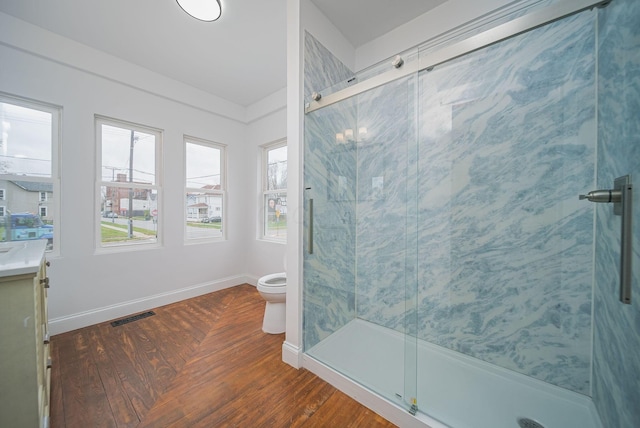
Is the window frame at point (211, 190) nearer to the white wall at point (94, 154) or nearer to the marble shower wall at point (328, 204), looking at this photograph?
the white wall at point (94, 154)

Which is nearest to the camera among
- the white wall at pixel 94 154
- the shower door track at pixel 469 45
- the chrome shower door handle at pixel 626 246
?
the chrome shower door handle at pixel 626 246

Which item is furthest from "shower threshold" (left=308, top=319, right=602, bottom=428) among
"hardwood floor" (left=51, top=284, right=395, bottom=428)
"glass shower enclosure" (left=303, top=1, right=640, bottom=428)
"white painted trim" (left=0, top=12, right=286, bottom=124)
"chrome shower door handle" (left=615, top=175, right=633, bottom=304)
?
"white painted trim" (left=0, top=12, right=286, bottom=124)

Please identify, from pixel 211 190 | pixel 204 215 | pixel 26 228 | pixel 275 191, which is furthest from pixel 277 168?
pixel 26 228

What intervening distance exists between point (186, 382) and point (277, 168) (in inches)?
98.9

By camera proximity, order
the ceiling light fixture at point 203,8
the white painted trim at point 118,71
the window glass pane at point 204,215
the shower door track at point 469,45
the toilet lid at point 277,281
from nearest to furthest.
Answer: the shower door track at point 469,45 < the ceiling light fixture at point 203,8 < the white painted trim at point 118,71 < the toilet lid at point 277,281 < the window glass pane at point 204,215

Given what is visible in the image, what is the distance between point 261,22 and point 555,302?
9.71ft

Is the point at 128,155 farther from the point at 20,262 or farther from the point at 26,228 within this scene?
the point at 20,262

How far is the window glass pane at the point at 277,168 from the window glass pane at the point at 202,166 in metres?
0.73

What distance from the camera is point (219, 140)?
10.6 ft

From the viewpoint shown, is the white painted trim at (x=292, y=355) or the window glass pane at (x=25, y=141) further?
the window glass pane at (x=25, y=141)

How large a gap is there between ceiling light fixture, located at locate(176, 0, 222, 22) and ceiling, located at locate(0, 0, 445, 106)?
2.7 inches

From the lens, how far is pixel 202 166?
3.19 m

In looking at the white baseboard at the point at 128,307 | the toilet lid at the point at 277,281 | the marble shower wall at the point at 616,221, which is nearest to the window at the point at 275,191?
the toilet lid at the point at 277,281

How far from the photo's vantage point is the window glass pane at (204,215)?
3096 mm
